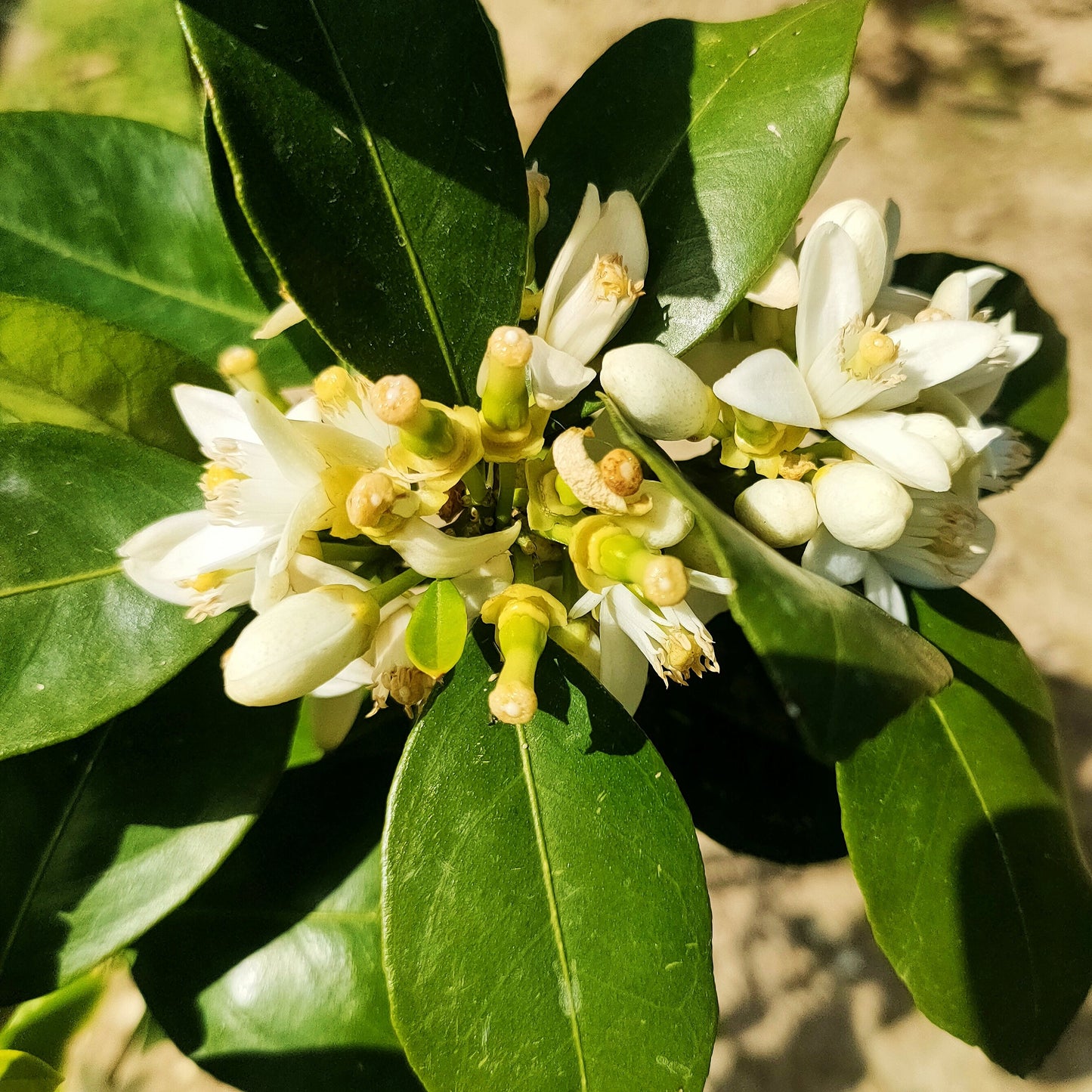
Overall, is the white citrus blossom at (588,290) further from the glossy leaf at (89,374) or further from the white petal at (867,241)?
the glossy leaf at (89,374)

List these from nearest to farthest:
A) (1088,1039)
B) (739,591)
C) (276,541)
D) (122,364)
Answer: (739,591) → (276,541) → (122,364) → (1088,1039)

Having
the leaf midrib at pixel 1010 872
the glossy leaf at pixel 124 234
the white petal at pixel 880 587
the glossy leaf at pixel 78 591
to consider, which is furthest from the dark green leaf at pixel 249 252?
the leaf midrib at pixel 1010 872

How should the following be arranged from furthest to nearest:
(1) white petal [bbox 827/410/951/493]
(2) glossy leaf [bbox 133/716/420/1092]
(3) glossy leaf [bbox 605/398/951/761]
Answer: (2) glossy leaf [bbox 133/716/420/1092]
(1) white petal [bbox 827/410/951/493]
(3) glossy leaf [bbox 605/398/951/761]

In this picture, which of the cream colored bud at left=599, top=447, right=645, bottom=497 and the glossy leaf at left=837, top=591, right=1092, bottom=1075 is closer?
the cream colored bud at left=599, top=447, right=645, bottom=497

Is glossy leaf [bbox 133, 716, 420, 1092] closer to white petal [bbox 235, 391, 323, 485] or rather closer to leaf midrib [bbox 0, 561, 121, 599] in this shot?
leaf midrib [bbox 0, 561, 121, 599]

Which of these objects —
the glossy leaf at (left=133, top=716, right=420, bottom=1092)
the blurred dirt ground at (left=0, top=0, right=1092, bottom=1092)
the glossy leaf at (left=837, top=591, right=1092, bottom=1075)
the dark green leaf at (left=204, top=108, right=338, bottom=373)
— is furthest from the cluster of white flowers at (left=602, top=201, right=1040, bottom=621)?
the blurred dirt ground at (left=0, top=0, right=1092, bottom=1092)

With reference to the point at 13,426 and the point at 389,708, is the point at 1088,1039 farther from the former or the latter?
the point at 13,426

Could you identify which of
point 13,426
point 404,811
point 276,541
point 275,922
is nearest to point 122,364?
point 13,426
